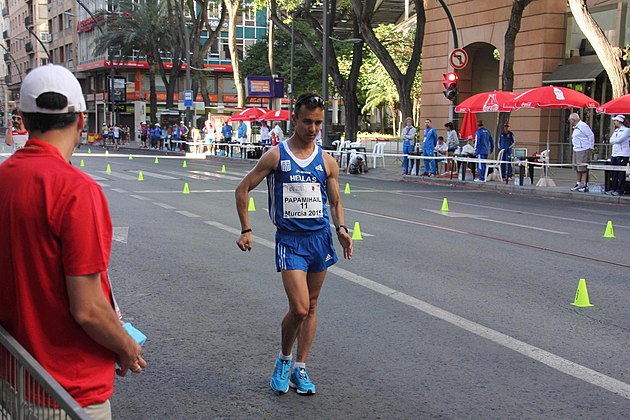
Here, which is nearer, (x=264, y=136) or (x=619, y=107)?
(x=619, y=107)

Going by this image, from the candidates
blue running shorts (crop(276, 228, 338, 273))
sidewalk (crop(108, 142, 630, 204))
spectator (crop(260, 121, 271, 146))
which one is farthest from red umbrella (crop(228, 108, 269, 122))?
blue running shorts (crop(276, 228, 338, 273))

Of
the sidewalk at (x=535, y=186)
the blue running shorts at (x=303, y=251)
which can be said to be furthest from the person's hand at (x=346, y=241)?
the sidewalk at (x=535, y=186)

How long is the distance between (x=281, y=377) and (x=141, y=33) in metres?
54.5

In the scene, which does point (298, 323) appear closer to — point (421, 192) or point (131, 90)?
point (421, 192)

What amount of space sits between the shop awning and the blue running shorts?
81.2 ft

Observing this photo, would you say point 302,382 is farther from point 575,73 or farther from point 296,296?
point 575,73

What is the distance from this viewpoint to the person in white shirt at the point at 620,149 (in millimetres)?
18781

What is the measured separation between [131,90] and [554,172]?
5196 centimetres

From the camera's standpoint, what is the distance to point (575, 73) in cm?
2809

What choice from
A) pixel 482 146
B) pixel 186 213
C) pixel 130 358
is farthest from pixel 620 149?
pixel 130 358

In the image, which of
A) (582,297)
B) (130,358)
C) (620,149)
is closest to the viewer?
(130,358)

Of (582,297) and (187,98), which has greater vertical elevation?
(187,98)

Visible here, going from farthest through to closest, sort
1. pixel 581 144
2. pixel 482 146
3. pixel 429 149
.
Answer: pixel 429 149
pixel 482 146
pixel 581 144

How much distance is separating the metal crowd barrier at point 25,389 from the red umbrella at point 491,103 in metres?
20.6
